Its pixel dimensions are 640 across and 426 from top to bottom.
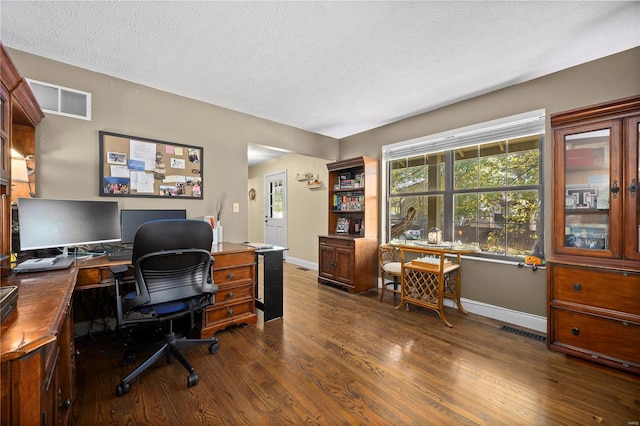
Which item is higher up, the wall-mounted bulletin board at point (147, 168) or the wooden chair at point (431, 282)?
the wall-mounted bulletin board at point (147, 168)

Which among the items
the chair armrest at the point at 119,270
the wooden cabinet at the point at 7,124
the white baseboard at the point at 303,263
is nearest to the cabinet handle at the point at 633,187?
the chair armrest at the point at 119,270

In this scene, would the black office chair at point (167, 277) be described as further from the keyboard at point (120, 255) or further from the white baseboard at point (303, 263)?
the white baseboard at point (303, 263)

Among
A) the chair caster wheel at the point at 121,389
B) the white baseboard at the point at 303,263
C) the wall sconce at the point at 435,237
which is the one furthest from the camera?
the white baseboard at the point at 303,263

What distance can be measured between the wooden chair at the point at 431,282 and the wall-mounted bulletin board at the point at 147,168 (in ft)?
8.54

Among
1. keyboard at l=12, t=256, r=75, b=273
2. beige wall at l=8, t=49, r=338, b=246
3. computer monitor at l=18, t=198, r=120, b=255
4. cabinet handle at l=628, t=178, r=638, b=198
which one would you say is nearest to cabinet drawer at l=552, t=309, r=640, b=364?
cabinet handle at l=628, t=178, r=638, b=198

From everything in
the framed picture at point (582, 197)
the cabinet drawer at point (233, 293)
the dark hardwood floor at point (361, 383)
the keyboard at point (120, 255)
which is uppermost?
the framed picture at point (582, 197)

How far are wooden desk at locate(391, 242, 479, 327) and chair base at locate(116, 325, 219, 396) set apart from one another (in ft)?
7.04

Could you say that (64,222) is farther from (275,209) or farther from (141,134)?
(275,209)

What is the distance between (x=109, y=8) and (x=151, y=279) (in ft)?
5.96

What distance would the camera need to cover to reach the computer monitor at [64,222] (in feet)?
6.08

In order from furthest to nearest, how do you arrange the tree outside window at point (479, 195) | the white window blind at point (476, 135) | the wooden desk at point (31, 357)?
the tree outside window at point (479, 195) < the white window blind at point (476, 135) < the wooden desk at point (31, 357)

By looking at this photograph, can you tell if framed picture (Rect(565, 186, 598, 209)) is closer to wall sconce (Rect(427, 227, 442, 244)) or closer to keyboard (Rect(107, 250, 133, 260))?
wall sconce (Rect(427, 227, 442, 244))

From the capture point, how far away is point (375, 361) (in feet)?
6.76

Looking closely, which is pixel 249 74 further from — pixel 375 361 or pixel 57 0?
pixel 375 361
